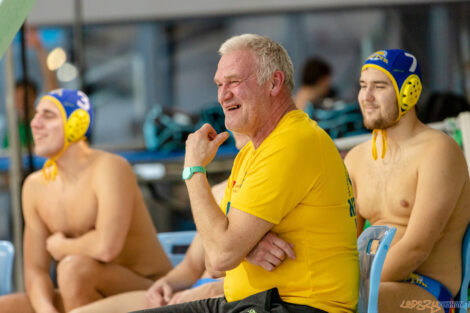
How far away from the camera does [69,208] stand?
128 inches

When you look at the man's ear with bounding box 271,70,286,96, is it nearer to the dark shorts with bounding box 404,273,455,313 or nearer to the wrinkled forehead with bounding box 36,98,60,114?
the dark shorts with bounding box 404,273,455,313

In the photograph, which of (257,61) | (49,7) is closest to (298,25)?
(49,7)

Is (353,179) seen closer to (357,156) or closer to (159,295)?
(357,156)

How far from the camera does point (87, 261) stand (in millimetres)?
2986

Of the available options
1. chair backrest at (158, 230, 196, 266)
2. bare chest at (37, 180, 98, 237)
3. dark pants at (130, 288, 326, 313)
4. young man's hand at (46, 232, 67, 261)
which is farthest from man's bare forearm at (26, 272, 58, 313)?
dark pants at (130, 288, 326, 313)

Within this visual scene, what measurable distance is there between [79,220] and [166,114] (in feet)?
11.1

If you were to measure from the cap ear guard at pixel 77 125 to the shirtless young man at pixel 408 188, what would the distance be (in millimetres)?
1384

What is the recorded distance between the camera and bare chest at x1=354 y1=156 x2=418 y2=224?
2.67 metres

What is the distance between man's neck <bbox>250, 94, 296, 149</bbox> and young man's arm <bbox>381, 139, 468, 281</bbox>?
2.38 feet

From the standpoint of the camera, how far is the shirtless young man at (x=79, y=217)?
305 centimetres

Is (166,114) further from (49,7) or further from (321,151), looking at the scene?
(321,151)

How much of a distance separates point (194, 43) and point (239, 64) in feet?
21.9

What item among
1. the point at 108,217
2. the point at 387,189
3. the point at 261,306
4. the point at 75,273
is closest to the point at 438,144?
the point at 387,189

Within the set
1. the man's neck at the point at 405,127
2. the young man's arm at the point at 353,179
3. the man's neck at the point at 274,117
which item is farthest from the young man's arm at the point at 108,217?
the man's neck at the point at 405,127
